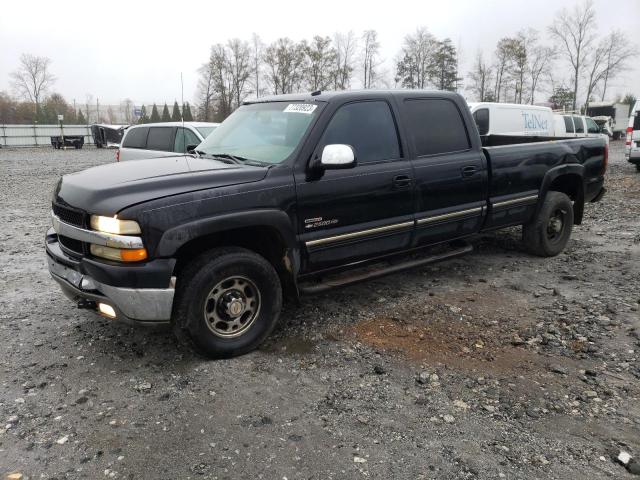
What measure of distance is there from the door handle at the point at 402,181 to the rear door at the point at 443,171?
0.36 feet

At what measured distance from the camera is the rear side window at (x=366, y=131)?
4172 millimetres

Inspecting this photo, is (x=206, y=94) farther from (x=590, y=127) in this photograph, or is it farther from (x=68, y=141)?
(x=590, y=127)

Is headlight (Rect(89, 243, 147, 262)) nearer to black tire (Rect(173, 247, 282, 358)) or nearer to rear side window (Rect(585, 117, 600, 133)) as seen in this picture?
black tire (Rect(173, 247, 282, 358))

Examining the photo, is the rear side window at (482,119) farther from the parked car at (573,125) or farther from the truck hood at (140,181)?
the truck hood at (140,181)

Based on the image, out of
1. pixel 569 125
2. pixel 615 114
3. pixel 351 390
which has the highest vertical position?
pixel 615 114

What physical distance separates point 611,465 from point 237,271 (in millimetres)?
2475

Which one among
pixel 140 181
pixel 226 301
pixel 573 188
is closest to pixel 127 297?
pixel 226 301

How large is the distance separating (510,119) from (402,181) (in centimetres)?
1062

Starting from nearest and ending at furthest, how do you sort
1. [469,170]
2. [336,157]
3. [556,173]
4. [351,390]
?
1. [351,390]
2. [336,157]
3. [469,170]
4. [556,173]

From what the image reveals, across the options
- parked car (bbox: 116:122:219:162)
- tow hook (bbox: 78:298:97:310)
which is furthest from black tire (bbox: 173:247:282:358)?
parked car (bbox: 116:122:219:162)

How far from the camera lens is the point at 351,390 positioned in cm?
334

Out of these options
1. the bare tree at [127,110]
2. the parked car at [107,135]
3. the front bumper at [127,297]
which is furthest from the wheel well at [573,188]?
the bare tree at [127,110]

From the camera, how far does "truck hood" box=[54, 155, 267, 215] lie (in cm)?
330

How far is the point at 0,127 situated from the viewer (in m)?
42.6
